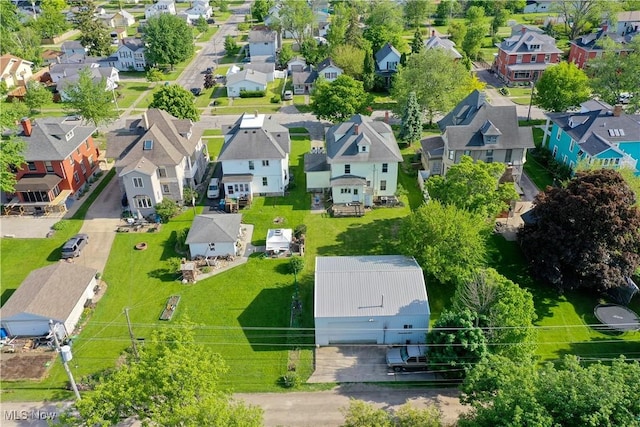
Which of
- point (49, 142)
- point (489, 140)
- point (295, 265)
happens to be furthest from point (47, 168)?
point (489, 140)

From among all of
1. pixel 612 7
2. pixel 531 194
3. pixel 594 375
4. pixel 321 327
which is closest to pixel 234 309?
pixel 321 327

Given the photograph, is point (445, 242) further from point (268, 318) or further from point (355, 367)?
point (268, 318)

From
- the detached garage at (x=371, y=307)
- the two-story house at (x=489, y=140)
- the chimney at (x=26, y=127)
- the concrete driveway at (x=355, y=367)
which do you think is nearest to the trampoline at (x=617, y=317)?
the detached garage at (x=371, y=307)

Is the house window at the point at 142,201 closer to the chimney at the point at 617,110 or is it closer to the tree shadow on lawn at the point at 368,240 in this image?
the tree shadow on lawn at the point at 368,240

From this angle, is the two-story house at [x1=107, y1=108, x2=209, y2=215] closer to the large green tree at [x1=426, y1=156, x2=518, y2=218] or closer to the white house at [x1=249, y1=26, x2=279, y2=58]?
the large green tree at [x1=426, y1=156, x2=518, y2=218]

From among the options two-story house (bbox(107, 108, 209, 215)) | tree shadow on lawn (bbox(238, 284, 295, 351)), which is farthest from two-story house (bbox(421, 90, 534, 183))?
two-story house (bbox(107, 108, 209, 215))
